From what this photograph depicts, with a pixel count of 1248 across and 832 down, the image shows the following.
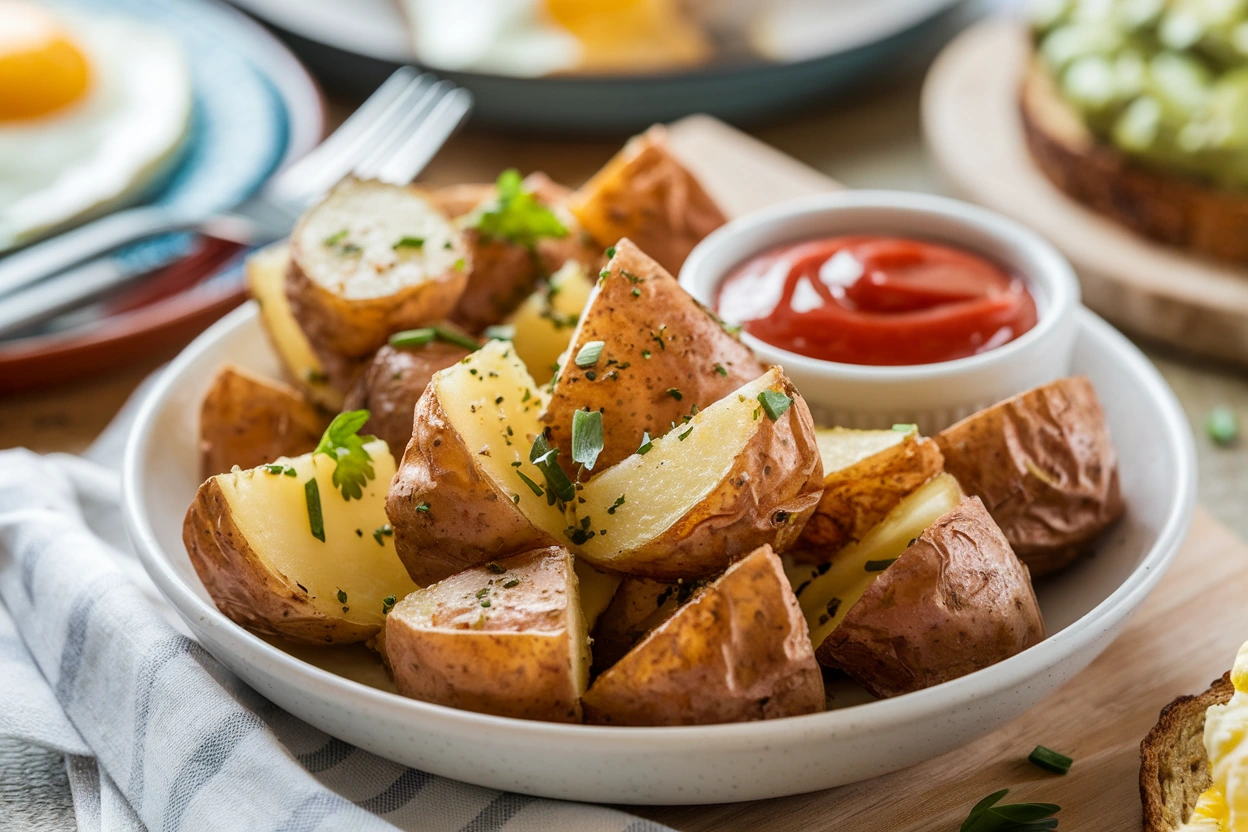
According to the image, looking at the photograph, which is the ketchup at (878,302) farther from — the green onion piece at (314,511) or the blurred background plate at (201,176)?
the blurred background plate at (201,176)

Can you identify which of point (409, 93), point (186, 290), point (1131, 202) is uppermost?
point (409, 93)

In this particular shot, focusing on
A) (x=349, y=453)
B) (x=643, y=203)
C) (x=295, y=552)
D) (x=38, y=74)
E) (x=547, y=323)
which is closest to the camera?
(x=295, y=552)

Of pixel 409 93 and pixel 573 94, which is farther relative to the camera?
pixel 573 94

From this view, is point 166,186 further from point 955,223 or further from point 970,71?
point 970,71

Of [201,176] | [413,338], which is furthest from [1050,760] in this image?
[201,176]

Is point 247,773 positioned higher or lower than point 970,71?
higher

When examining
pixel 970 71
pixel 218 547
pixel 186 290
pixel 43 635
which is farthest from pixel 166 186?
pixel 970 71

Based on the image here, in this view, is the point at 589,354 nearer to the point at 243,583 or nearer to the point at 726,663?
the point at 726,663

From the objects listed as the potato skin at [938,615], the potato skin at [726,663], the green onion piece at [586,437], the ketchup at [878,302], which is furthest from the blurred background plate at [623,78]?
the potato skin at [726,663]
